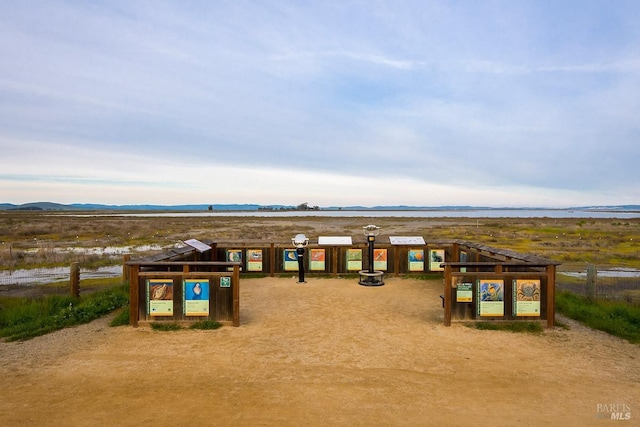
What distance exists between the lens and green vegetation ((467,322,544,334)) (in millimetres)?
9016

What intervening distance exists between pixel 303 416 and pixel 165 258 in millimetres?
7089

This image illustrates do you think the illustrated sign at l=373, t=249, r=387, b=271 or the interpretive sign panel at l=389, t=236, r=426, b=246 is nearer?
the interpretive sign panel at l=389, t=236, r=426, b=246

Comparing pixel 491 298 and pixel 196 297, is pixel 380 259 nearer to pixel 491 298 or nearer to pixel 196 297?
pixel 491 298

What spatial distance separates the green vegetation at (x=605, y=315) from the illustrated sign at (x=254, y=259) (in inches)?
417

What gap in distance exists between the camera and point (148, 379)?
629 cm

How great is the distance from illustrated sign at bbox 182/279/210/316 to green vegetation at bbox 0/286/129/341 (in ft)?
9.32

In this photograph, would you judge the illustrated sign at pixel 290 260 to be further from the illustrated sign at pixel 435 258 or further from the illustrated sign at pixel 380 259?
the illustrated sign at pixel 435 258

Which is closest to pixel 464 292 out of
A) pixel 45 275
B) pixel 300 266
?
pixel 300 266

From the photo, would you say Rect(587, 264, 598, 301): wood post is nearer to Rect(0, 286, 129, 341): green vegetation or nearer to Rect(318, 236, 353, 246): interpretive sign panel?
Rect(318, 236, 353, 246): interpretive sign panel

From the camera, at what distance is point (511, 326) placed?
30.2 feet

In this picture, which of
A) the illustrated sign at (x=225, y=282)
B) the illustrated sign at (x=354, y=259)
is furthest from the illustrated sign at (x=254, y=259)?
the illustrated sign at (x=225, y=282)

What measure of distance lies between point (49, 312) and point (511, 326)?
38.7 feet

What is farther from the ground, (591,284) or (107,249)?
(591,284)

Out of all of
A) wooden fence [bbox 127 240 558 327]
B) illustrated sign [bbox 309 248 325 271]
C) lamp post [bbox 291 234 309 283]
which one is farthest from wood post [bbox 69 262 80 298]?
illustrated sign [bbox 309 248 325 271]
